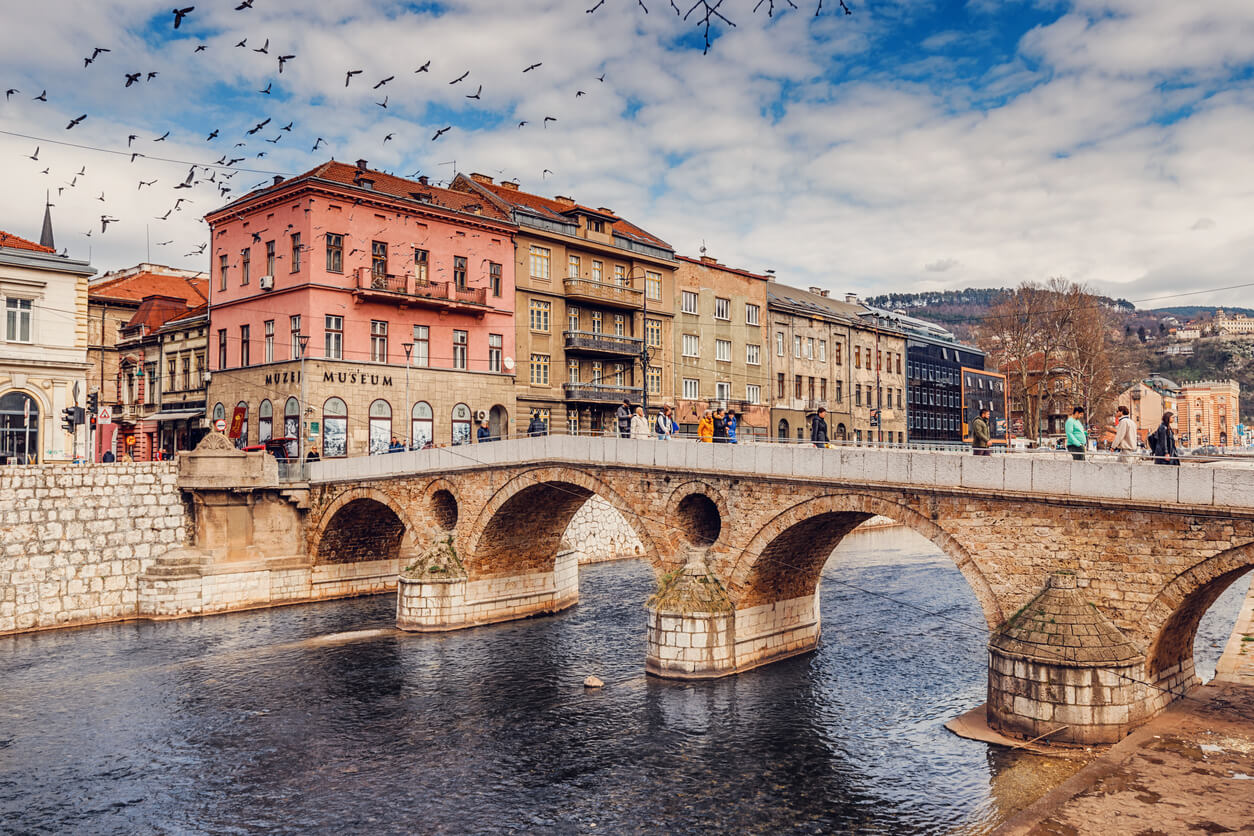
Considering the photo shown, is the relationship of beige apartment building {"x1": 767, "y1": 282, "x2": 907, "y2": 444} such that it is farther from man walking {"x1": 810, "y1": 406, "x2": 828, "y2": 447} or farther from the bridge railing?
man walking {"x1": 810, "y1": 406, "x2": 828, "y2": 447}

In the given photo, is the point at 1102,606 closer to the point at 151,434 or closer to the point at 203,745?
the point at 203,745

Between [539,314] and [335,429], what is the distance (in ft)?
42.2

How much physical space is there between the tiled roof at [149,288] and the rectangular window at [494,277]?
22197 millimetres

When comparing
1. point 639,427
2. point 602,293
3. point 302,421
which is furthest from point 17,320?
point 639,427

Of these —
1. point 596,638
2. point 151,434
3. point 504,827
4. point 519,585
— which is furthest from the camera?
point 151,434

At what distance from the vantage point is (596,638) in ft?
91.7

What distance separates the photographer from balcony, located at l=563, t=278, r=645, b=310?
46.2 m

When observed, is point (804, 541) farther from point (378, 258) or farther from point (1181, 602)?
point (378, 258)

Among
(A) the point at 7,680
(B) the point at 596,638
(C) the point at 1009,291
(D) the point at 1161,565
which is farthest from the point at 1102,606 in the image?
(C) the point at 1009,291

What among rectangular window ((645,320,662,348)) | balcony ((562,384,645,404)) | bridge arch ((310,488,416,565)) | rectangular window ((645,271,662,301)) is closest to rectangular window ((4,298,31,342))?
bridge arch ((310,488,416,565))

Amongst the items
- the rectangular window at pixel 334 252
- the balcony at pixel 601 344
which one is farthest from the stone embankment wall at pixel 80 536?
the balcony at pixel 601 344

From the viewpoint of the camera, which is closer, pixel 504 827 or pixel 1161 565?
pixel 504 827

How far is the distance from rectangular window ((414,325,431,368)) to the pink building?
2.0 inches

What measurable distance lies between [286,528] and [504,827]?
23217 millimetres
